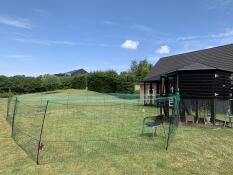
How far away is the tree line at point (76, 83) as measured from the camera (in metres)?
46.2

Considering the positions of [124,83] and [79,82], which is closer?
→ [124,83]

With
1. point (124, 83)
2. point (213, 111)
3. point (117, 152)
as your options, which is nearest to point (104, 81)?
point (124, 83)

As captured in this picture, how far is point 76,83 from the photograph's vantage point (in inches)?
1983

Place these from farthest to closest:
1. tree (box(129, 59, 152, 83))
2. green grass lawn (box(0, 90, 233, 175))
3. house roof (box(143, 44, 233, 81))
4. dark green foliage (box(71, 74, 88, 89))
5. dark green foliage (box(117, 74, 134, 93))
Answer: tree (box(129, 59, 152, 83))
dark green foliage (box(71, 74, 88, 89))
dark green foliage (box(117, 74, 134, 93))
house roof (box(143, 44, 233, 81))
green grass lawn (box(0, 90, 233, 175))

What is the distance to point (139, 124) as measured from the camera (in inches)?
559

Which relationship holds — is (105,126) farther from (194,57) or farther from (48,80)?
(48,80)

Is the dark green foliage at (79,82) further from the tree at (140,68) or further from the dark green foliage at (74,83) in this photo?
the tree at (140,68)

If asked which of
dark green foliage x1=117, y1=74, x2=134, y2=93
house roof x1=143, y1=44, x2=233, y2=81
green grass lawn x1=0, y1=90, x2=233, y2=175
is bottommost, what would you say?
green grass lawn x1=0, y1=90, x2=233, y2=175

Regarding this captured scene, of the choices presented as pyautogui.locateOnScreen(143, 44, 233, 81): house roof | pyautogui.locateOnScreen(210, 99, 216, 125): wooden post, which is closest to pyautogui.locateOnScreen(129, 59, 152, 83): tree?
pyautogui.locateOnScreen(143, 44, 233, 81): house roof

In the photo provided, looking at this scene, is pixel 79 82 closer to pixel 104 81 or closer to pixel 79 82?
pixel 79 82

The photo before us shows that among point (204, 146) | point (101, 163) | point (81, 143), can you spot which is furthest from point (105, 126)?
point (101, 163)

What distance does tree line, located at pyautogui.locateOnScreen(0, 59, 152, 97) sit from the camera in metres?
46.2

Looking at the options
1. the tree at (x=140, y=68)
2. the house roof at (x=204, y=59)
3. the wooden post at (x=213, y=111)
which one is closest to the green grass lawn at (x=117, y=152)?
the wooden post at (x=213, y=111)

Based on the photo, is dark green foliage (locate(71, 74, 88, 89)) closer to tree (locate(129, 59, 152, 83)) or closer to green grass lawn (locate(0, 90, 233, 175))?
tree (locate(129, 59, 152, 83))
